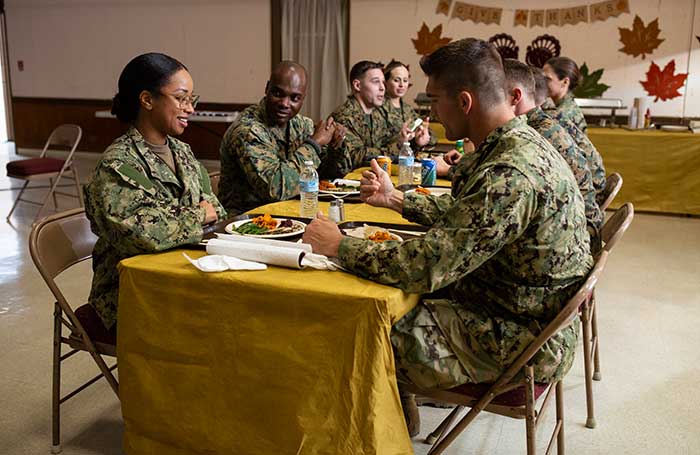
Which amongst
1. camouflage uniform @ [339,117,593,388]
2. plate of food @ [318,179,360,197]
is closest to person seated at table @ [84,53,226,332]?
camouflage uniform @ [339,117,593,388]

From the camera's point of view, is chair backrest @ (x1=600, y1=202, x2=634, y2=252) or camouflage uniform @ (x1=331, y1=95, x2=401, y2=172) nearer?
chair backrest @ (x1=600, y1=202, x2=634, y2=252)

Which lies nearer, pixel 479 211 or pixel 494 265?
pixel 479 211

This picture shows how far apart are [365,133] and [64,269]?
Answer: 2.62 meters

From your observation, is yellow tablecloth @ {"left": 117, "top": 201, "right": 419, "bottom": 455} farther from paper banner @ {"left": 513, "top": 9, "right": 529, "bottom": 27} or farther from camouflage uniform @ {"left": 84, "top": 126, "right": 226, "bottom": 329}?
paper banner @ {"left": 513, "top": 9, "right": 529, "bottom": 27}

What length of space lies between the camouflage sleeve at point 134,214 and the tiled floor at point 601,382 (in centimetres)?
83

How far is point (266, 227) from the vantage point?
2.10 m

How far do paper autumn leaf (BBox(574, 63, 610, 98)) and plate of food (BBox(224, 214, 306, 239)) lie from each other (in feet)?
19.2

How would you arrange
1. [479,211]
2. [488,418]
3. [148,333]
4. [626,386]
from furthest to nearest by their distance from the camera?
Result: [626,386] → [488,418] → [148,333] → [479,211]

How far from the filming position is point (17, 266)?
14.0 feet

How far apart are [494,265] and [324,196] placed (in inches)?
47.3

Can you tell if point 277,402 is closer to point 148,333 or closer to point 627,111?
point 148,333

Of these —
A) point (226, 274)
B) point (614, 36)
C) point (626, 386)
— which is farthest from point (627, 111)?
point (226, 274)

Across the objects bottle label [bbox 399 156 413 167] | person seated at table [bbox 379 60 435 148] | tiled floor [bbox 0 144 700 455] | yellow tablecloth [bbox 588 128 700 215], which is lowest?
tiled floor [bbox 0 144 700 455]

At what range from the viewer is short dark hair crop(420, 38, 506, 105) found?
168 centimetres
